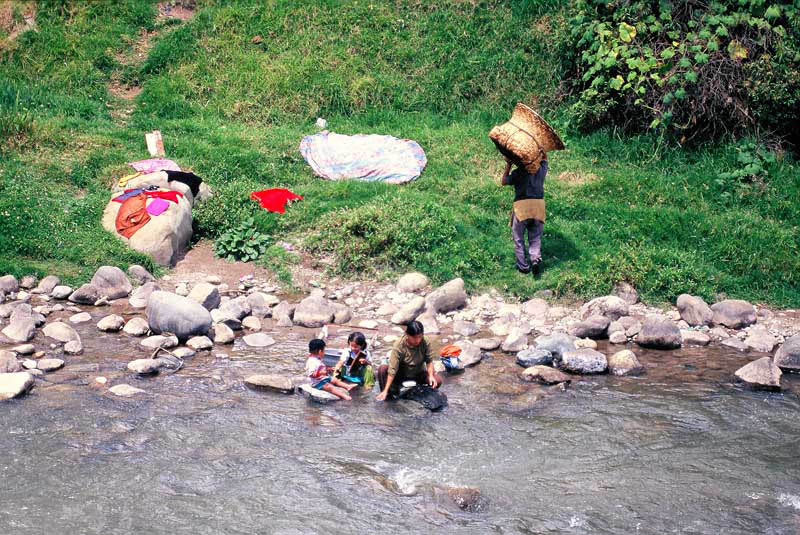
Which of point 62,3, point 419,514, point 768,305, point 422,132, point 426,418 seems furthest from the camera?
point 62,3

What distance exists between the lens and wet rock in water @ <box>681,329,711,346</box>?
9.56 metres

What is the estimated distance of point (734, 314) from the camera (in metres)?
9.88

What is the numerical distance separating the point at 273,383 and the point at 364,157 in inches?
218

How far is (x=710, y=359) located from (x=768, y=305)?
159 centimetres

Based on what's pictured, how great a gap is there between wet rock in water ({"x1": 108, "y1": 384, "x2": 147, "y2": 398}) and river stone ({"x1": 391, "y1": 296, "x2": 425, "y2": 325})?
3.02m

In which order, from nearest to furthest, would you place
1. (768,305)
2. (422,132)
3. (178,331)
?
(178,331) → (768,305) → (422,132)

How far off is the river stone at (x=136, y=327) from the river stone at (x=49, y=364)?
0.93m

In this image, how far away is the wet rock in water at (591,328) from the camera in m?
9.55

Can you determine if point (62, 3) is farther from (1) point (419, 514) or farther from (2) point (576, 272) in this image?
(1) point (419, 514)

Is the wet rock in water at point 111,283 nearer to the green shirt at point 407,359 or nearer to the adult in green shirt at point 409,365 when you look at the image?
the adult in green shirt at point 409,365

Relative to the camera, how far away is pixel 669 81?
12.7 m

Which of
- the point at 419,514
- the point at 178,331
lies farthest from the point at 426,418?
the point at 178,331

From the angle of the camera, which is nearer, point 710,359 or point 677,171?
point 710,359

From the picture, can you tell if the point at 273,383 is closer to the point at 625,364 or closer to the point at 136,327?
the point at 136,327
